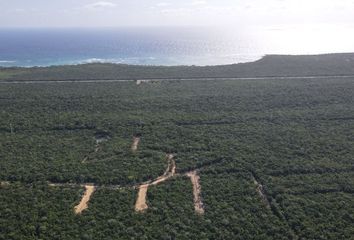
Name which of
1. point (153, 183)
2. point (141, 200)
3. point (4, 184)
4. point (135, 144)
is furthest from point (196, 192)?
point (4, 184)

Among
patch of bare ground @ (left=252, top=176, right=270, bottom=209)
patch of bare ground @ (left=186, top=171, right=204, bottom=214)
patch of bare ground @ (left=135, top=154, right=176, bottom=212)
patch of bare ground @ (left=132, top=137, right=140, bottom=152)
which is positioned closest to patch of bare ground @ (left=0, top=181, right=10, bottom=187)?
patch of bare ground @ (left=135, top=154, right=176, bottom=212)

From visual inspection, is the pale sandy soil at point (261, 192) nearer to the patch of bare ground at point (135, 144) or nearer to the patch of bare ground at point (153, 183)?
the patch of bare ground at point (153, 183)

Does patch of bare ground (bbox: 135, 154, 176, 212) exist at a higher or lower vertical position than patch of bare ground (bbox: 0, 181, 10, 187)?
lower

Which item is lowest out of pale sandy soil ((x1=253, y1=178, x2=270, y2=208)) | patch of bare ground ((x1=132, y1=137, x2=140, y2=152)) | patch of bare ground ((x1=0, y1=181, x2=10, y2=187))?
pale sandy soil ((x1=253, y1=178, x2=270, y2=208))

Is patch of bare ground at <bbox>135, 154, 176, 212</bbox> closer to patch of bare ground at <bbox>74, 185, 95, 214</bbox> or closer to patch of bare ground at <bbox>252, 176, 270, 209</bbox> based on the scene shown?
patch of bare ground at <bbox>74, 185, 95, 214</bbox>

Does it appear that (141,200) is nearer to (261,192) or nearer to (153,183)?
(153,183)

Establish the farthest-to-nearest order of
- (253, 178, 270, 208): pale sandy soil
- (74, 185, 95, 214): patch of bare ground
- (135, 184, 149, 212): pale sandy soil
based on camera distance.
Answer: (253, 178, 270, 208): pale sandy soil
(135, 184, 149, 212): pale sandy soil
(74, 185, 95, 214): patch of bare ground

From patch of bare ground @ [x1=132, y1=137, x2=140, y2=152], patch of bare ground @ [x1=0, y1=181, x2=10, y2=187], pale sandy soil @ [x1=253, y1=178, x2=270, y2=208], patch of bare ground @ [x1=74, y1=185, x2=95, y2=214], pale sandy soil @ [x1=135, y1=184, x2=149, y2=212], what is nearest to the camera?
patch of bare ground @ [x1=74, y1=185, x2=95, y2=214]
